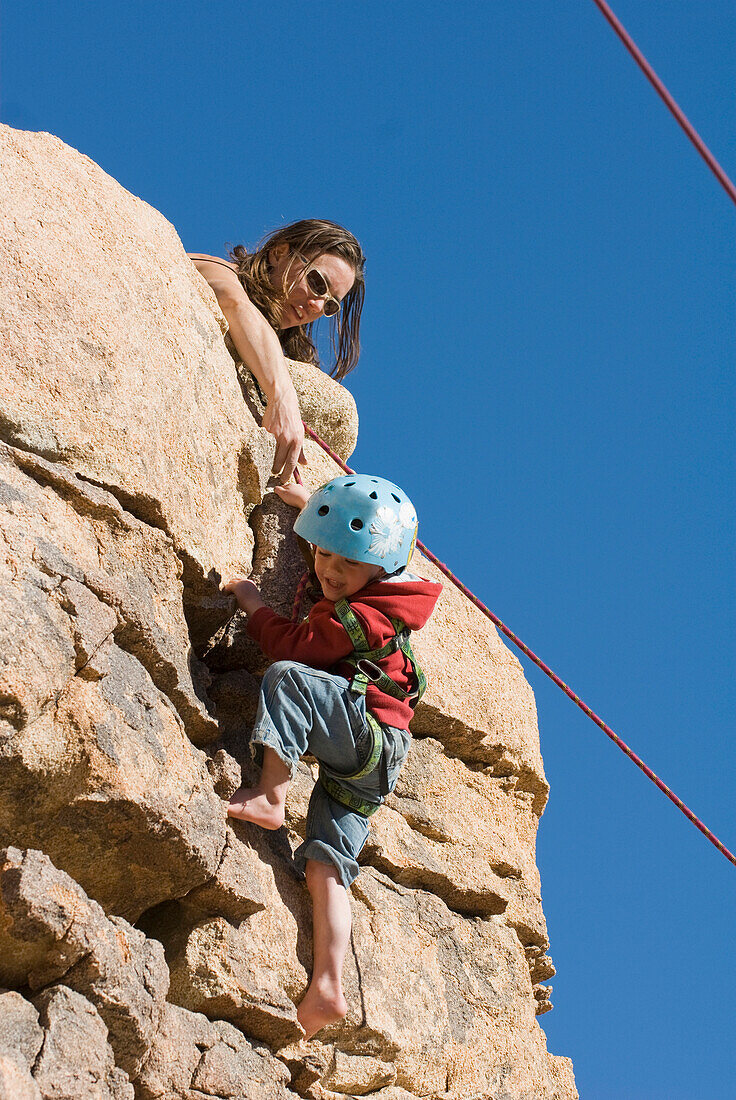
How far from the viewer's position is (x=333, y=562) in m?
4.08

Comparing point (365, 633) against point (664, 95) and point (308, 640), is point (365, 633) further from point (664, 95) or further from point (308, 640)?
point (664, 95)

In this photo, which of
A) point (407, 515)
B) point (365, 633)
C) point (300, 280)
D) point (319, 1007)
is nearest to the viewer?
point (319, 1007)

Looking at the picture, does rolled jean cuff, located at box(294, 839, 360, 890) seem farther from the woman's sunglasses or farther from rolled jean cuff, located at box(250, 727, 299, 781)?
the woman's sunglasses

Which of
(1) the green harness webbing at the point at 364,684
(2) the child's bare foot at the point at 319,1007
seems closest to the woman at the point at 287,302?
(1) the green harness webbing at the point at 364,684

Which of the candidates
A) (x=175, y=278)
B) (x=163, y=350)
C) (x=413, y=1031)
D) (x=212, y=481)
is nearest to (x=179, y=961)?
(x=413, y=1031)

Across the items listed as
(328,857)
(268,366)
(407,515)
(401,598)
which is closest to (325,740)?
(328,857)

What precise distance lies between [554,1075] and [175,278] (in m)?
3.50

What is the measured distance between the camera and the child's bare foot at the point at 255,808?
12.0ft

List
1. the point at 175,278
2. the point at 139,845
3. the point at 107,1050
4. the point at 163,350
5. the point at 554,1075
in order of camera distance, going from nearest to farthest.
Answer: the point at 107,1050, the point at 139,845, the point at 163,350, the point at 175,278, the point at 554,1075

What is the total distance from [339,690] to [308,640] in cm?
19

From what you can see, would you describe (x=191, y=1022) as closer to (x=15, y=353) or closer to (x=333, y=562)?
(x=333, y=562)

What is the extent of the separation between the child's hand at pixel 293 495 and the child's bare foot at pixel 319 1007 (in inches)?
68.3

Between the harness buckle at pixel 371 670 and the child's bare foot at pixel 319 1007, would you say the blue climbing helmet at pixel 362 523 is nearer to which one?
the harness buckle at pixel 371 670

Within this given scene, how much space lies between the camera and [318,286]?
18.2 feet
